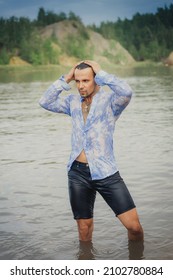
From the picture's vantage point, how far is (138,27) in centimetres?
19100

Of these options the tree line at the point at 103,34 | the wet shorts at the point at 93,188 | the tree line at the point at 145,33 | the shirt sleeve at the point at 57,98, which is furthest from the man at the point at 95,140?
the tree line at the point at 145,33

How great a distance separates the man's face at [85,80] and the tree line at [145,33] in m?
154

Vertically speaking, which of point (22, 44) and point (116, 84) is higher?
point (22, 44)

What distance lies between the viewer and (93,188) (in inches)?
213

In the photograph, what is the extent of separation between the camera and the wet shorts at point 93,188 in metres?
5.28

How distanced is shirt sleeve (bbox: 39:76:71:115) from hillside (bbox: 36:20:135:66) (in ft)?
400

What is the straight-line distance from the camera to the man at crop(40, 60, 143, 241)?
517cm

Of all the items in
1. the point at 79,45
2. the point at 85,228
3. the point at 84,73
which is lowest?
the point at 85,228

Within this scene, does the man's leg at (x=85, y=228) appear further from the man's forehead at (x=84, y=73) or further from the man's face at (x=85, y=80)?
the man's forehead at (x=84, y=73)

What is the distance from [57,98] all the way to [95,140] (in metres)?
0.79

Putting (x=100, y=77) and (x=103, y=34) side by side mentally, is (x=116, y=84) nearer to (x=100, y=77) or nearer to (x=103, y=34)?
(x=100, y=77)

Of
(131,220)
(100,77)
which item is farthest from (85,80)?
(131,220)
